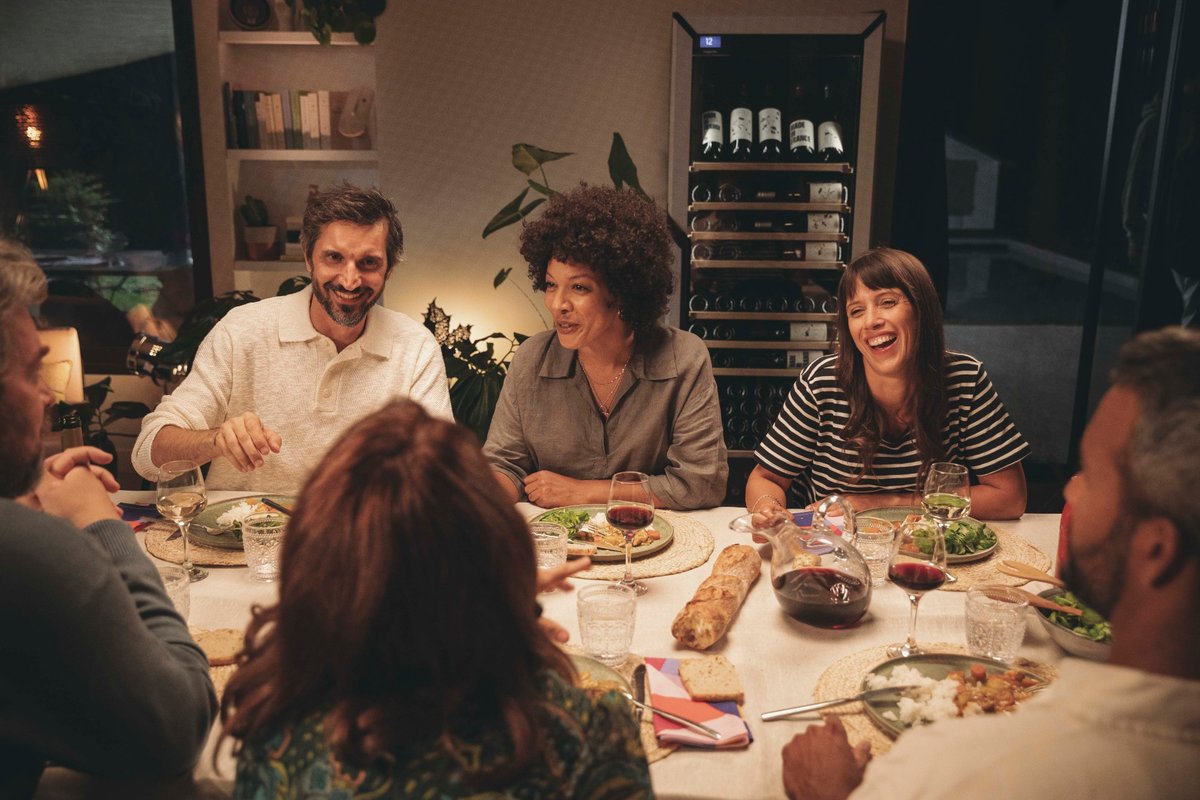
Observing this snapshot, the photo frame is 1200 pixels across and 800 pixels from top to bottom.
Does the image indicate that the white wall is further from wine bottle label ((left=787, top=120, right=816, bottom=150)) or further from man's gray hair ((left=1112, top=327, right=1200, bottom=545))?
man's gray hair ((left=1112, top=327, right=1200, bottom=545))

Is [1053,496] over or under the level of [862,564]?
under

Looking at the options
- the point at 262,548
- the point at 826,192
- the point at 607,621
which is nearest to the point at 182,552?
the point at 262,548

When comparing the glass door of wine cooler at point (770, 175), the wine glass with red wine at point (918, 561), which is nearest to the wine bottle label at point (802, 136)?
the glass door of wine cooler at point (770, 175)

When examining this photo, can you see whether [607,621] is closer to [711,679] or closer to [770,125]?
[711,679]

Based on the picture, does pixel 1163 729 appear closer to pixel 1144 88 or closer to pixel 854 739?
pixel 854 739

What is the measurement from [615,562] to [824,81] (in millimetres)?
2817

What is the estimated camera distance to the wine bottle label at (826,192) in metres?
3.99

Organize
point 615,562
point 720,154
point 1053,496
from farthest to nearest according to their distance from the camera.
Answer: point 1053,496, point 720,154, point 615,562

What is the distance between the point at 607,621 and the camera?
4.81 ft

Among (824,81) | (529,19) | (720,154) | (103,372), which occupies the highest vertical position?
(529,19)

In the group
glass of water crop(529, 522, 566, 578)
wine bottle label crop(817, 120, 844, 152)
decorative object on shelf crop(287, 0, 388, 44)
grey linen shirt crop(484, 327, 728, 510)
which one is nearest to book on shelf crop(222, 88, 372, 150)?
decorative object on shelf crop(287, 0, 388, 44)

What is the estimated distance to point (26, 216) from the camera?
4.65 meters

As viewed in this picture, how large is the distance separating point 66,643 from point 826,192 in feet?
11.4

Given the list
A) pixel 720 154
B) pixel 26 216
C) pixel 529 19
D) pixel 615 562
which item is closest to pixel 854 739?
pixel 615 562
